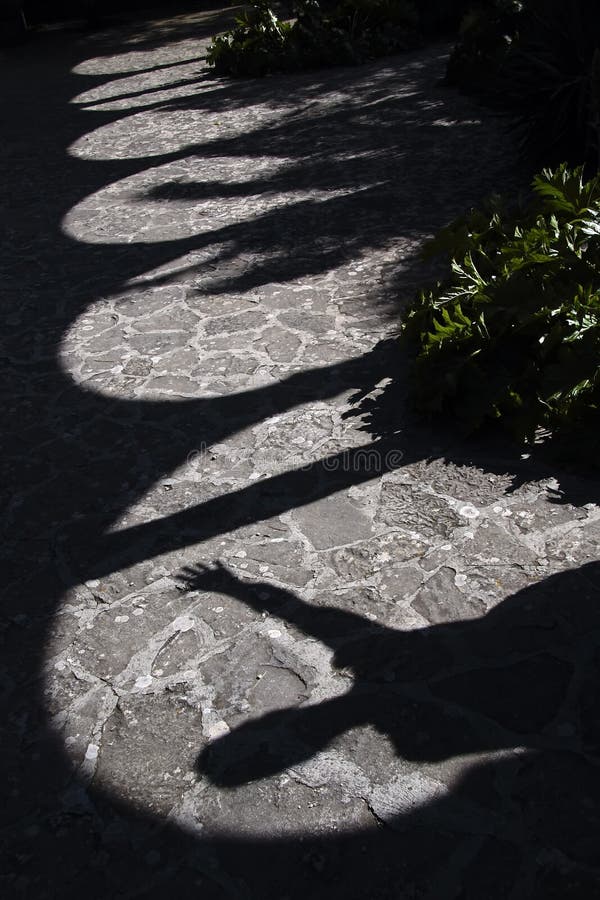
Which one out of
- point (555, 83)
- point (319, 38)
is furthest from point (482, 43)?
point (555, 83)

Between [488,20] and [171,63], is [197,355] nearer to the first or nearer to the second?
[488,20]

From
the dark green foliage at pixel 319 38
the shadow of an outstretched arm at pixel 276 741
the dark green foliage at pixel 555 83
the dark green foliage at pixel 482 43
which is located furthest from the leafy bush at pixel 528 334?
the dark green foliage at pixel 319 38

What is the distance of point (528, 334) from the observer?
17.1 feet

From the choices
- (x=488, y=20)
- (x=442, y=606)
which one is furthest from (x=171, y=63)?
(x=442, y=606)

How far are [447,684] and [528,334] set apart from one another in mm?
2240

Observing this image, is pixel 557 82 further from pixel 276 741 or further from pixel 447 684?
pixel 276 741

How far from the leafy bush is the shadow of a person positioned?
104cm

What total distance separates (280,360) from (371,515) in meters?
1.86

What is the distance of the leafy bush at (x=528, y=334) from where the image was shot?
4840mm

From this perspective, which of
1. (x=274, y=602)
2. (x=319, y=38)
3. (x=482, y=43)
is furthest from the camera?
(x=319, y=38)

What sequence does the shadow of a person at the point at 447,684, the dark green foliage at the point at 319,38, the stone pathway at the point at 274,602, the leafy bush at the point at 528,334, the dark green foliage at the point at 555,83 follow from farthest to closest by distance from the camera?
the dark green foliage at the point at 319,38
the dark green foliage at the point at 555,83
the leafy bush at the point at 528,334
the shadow of a person at the point at 447,684
the stone pathway at the point at 274,602

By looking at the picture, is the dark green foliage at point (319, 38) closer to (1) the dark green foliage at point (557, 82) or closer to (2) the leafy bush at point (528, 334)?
(1) the dark green foliage at point (557, 82)

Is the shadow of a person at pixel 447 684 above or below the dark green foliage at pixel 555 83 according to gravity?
below

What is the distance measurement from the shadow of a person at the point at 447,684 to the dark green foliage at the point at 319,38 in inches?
512
